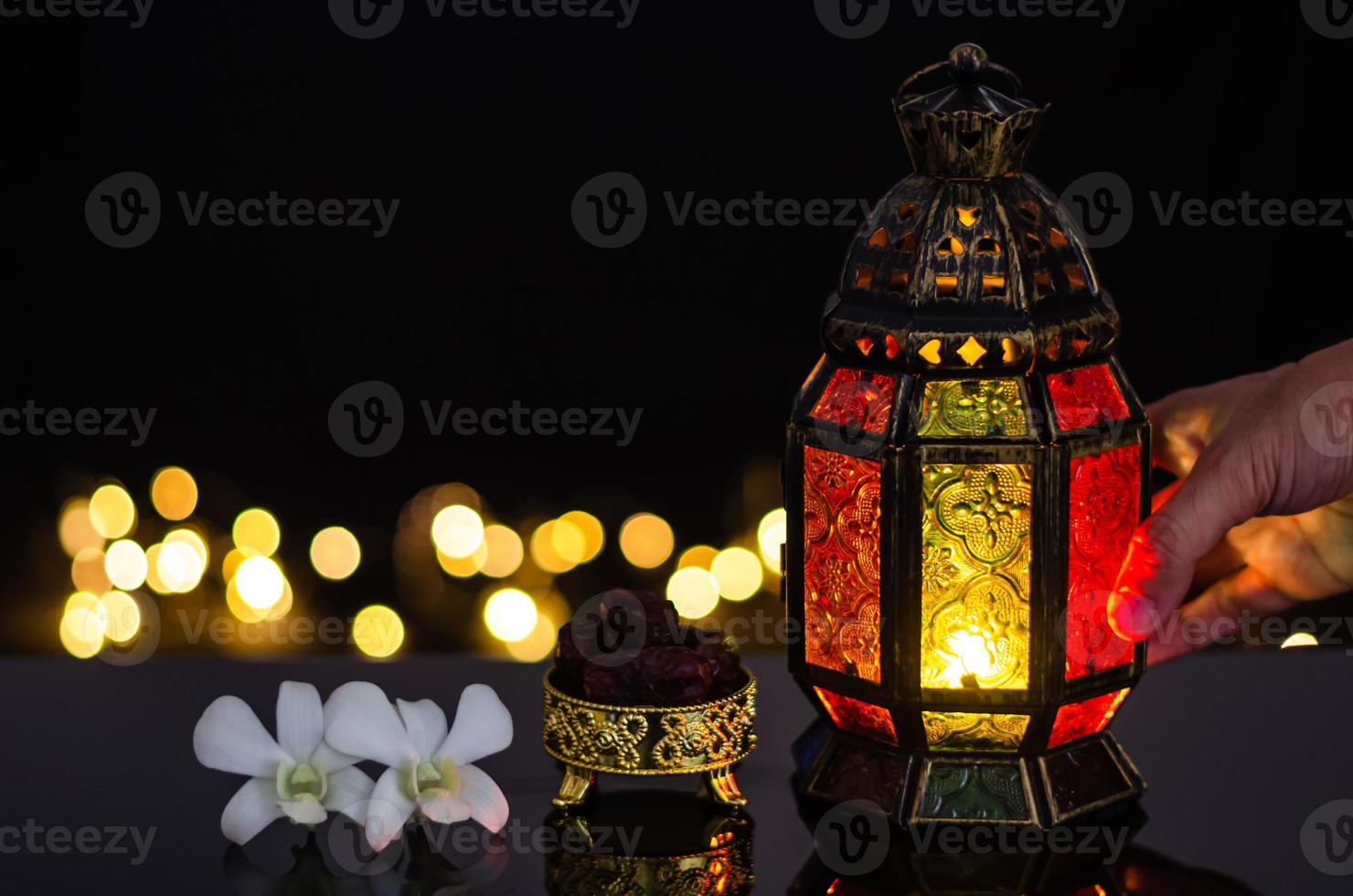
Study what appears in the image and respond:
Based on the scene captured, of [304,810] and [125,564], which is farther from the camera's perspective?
[125,564]

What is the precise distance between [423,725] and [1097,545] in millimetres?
432

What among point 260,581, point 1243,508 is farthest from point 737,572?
point 1243,508

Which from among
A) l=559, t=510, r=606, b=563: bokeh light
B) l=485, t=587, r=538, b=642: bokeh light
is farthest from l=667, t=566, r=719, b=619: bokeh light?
l=485, t=587, r=538, b=642: bokeh light

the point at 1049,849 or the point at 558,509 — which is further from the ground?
the point at 558,509

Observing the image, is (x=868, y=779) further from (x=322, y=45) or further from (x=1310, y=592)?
(x=322, y=45)

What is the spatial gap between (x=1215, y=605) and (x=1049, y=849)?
44cm

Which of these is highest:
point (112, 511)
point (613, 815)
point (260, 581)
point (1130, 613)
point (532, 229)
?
point (532, 229)

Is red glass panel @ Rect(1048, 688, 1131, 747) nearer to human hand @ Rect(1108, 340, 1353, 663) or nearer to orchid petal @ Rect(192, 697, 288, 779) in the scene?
human hand @ Rect(1108, 340, 1353, 663)

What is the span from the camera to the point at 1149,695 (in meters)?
1.36

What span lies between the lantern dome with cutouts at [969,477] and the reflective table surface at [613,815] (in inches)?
2.7

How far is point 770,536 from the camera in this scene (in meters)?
2.76

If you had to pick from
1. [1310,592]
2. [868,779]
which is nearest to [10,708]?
[868,779]

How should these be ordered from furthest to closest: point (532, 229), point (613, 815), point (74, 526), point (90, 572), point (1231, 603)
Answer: point (90, 572) < point (74, 526) < point (532, 229) < point (1231, 603) < point (613, 815)

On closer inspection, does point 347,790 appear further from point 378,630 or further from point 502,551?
point 378,630
